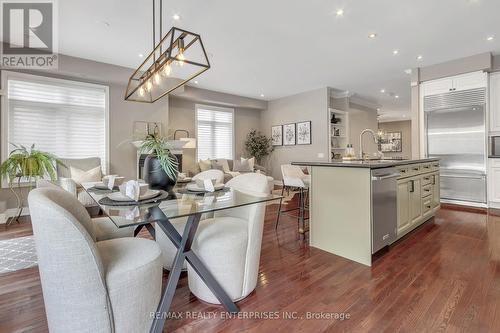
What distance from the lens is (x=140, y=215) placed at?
1.29m

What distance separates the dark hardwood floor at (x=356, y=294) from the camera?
1532mm

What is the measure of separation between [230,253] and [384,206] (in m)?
1.73

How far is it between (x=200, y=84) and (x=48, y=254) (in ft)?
18.6

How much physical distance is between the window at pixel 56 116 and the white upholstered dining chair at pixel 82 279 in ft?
13.6

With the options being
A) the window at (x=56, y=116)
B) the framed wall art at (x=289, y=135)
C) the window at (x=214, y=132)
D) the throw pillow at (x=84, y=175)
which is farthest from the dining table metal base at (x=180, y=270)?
the framed wall art at (x=289, y=135)

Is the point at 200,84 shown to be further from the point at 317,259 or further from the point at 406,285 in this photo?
the point at 406,285

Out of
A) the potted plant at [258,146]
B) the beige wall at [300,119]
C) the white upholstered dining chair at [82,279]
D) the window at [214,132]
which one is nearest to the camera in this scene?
the white upholstered dining chair at [82,279]

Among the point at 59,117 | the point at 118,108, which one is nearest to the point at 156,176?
the point at 118,108

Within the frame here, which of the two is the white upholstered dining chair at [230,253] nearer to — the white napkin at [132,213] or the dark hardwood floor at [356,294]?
the dark hardwood floor at [356,294]

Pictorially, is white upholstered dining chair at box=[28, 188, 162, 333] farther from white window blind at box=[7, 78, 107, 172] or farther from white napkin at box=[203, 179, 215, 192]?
white window blind at box=[7, 78, 107, 172]

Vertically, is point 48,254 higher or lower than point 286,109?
lower

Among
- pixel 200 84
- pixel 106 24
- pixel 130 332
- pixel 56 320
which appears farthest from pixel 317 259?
pixel 200 84

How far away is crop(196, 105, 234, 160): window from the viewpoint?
7.04m

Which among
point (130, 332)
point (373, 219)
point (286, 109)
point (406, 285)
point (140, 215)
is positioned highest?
point (286, 109)
